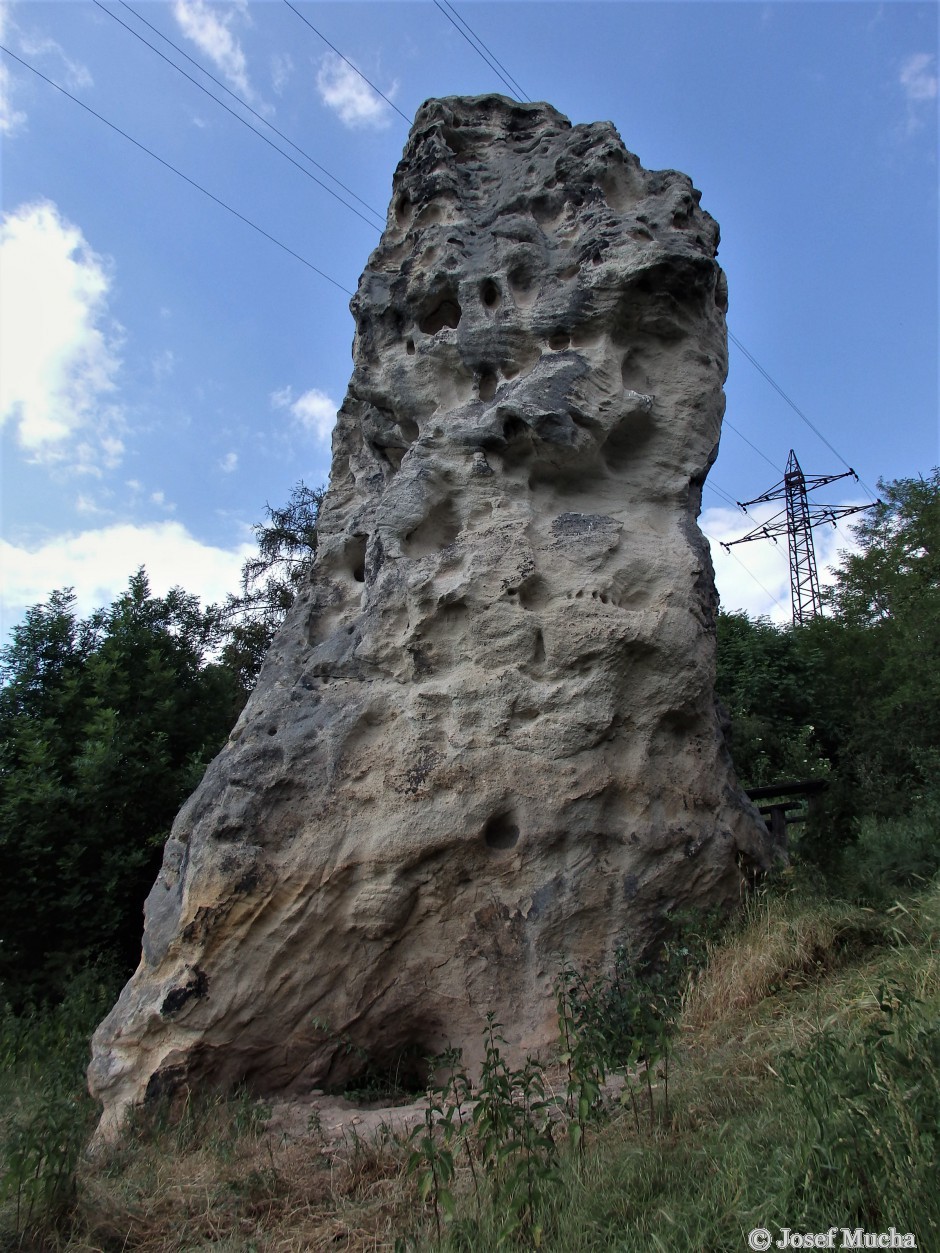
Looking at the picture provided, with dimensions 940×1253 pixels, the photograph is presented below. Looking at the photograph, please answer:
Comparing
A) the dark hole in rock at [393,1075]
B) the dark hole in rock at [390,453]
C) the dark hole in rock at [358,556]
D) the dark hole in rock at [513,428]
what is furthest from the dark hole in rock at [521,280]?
the dark hole in rock at [393,1075]

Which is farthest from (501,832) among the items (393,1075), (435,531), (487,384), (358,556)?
(487,384)

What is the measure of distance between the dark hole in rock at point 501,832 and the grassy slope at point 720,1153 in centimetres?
120

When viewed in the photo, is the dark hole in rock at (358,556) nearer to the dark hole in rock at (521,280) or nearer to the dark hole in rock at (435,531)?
the dark hole in rock at (435,531)

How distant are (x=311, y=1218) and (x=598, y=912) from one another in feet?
6.57

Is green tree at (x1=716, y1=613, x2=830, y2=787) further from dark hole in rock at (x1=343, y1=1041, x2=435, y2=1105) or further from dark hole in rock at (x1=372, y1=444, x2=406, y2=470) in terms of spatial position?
dark hole in rock at (x1=343, y1=1041, x2=435, y2=1105)

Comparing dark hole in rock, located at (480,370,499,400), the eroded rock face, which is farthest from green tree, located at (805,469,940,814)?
dark hole in rock, located at (480,370,499,400)

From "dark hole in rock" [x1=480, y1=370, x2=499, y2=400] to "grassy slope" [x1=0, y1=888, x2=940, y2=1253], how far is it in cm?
376

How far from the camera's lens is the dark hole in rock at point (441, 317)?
6160 millimetres

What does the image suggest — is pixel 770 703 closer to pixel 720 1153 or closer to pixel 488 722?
pixel 488 722

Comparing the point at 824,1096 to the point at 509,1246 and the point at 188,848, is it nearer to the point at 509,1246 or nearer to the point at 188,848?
the point at 509,1246

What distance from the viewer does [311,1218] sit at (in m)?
3.08

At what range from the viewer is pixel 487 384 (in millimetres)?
5723

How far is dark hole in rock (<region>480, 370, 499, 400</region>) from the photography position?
568 cm

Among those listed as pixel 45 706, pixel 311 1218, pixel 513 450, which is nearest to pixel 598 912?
pixel 311 1218
